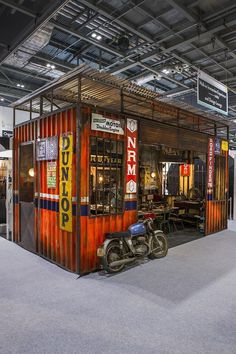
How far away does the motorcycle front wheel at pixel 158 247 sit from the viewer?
5.76 metres

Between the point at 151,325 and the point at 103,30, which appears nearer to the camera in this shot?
the point at 151,325

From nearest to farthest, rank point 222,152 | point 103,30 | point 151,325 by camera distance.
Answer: point 151,325
point 103,30
point 222,152

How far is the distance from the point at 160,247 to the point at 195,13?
16.1ft

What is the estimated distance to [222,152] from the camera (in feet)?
30.4

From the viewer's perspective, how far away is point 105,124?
520 centimetres

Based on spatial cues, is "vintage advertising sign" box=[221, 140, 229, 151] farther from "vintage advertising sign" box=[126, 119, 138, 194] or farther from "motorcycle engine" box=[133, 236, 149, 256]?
"motorcycle engine" box=[133, 236, 149, 256]

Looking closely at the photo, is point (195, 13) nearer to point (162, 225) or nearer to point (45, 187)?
point (45, 187)

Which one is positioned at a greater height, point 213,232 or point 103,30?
point 103,30

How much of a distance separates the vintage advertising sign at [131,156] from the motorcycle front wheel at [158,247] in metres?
1.15

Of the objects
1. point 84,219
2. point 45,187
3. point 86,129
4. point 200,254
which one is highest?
point 86,129

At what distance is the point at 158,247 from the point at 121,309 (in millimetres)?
2465

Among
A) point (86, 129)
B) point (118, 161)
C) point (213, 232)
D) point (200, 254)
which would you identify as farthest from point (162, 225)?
point (86, 129)

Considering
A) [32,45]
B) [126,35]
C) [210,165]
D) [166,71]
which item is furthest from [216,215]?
[32,45]

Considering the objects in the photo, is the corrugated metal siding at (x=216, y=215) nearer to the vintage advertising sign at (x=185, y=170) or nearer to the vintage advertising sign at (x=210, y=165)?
the vintage advertising sign at (x=210, y=165)
